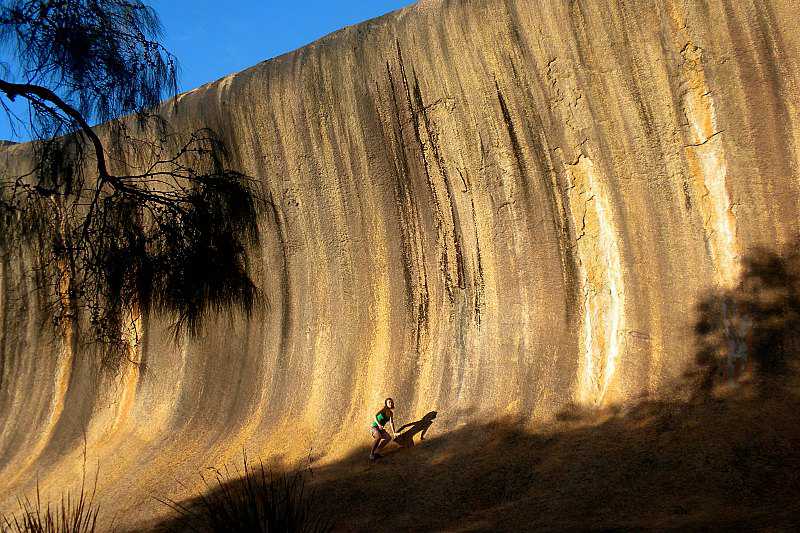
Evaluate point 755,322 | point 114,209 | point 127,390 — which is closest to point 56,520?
point 114,209

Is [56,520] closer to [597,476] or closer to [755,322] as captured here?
[597,476]

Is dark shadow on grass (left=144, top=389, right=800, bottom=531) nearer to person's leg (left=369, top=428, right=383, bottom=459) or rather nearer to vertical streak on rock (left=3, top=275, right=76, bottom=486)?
person's leg (left=369, top=428, right=383, bottom=459)

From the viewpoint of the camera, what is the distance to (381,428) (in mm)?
7059

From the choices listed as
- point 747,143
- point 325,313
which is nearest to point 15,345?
point 325,313

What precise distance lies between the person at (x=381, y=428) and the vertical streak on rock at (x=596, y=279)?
5.40 ft

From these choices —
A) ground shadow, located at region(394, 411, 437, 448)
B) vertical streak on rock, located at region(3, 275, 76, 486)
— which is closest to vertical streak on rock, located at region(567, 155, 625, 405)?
ground shadow, located at region(394, 411, 437, 448)

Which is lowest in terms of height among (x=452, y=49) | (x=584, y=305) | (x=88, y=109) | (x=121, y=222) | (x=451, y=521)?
(x=451, y=521)

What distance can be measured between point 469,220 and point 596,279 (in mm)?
1408

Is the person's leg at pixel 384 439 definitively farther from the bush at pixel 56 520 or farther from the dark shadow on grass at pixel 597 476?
the bush at pixel 56 520

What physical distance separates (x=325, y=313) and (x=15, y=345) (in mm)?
5314

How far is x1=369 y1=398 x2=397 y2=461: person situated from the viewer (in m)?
7.04

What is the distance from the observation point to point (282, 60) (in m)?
8.84

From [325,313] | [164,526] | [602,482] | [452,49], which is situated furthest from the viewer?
[325,313]

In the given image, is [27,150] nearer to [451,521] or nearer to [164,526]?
[164,526]
